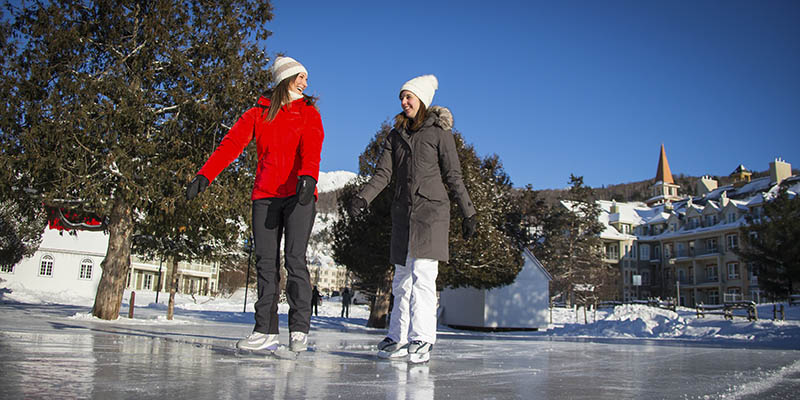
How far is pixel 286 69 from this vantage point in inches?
177

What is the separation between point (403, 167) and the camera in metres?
4.62

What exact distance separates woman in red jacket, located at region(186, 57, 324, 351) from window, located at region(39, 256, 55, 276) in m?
49.7

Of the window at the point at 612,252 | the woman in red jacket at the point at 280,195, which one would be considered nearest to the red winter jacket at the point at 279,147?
the woman in red jacket at the point at 280,195

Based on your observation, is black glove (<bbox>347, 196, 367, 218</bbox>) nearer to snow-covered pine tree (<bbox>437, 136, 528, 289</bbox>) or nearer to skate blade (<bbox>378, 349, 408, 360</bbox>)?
skate blade (<bbox>378, 349, 408, 360</bbox>)

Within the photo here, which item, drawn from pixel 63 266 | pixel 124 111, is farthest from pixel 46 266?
pixel 124 111

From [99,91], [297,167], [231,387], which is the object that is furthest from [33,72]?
[231,387]

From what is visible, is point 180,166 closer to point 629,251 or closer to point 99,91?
point 99,91

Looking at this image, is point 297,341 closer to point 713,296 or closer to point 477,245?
point 477,245

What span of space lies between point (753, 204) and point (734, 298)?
31.0 feet

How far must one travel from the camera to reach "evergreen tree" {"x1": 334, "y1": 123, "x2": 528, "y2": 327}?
2045 cm

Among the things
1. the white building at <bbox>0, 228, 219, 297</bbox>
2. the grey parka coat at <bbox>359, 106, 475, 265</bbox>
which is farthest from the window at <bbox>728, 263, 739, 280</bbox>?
the grey parka coat at <bbox>359, 106, 475, 265</bbox>

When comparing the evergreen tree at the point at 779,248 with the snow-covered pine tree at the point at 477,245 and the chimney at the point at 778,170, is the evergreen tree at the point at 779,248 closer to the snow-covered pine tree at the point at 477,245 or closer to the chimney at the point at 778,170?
the snow-covered pine tree at the point at 477,245

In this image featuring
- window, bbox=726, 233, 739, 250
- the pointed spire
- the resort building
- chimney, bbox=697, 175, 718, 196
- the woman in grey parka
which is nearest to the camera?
Result: the woman in grey parka

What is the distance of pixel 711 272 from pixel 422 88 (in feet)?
210
